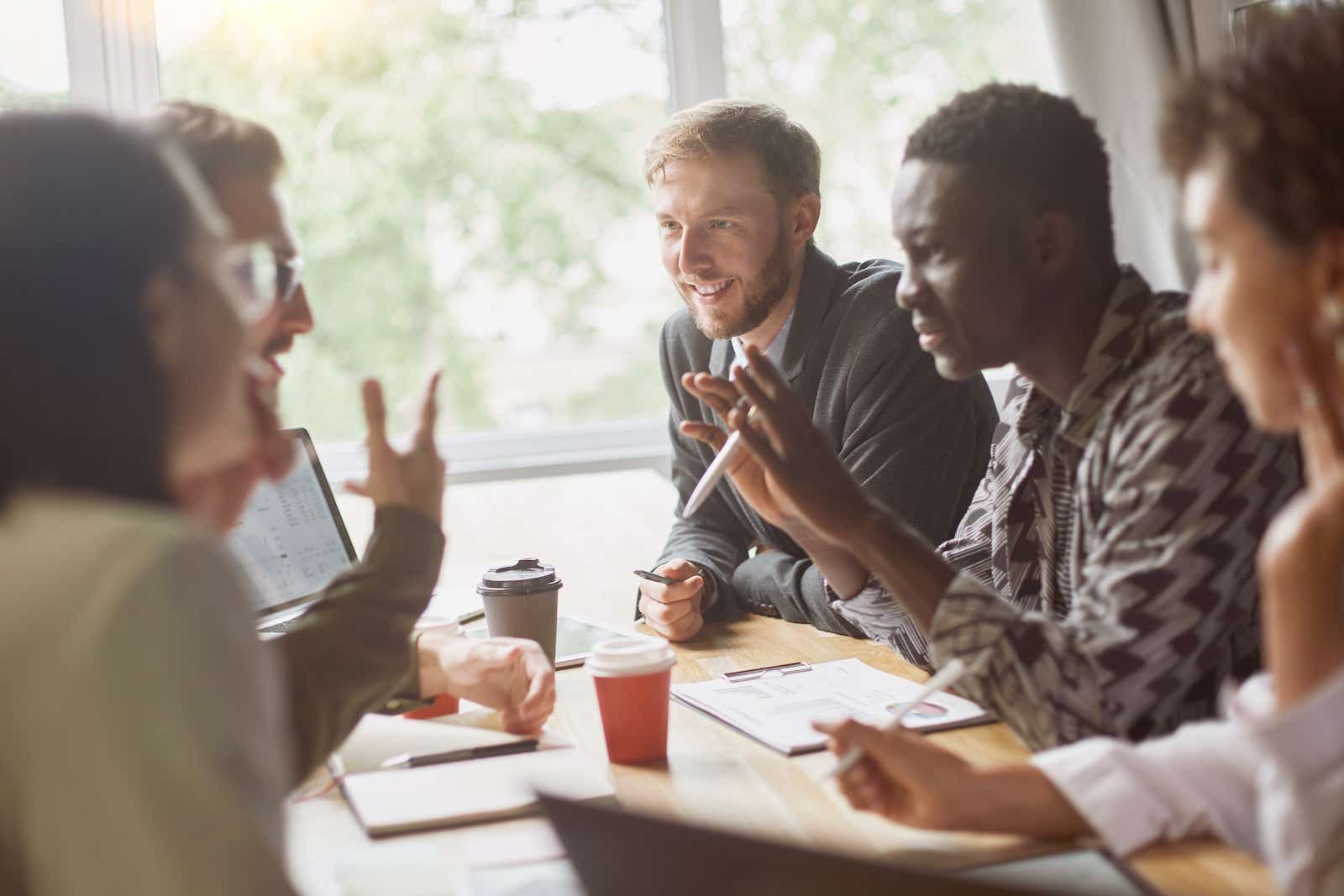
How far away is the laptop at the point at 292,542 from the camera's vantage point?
5.62 ft

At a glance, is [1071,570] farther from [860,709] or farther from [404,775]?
[404,775]

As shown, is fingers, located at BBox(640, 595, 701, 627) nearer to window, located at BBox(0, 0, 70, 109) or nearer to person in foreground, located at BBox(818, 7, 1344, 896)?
person in foreground, located at BBox(818, 7, 1344, 896)

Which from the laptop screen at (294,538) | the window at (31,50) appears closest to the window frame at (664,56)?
the window at (31,50)

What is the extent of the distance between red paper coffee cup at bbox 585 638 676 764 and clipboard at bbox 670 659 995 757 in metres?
0.11

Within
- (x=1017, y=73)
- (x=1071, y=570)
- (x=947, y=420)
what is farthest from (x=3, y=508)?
(x=1017, y=73)

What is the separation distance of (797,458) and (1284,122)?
58 cm

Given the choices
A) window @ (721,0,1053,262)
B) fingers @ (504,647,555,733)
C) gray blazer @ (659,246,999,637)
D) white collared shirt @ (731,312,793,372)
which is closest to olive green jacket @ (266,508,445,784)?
fingers @ (504,647,555,733)

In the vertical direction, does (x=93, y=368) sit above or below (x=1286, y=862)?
above

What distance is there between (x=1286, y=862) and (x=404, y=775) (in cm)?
78

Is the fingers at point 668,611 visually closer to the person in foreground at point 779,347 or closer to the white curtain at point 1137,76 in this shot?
the person in foreground at point 779,347

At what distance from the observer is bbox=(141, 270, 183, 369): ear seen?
2.18ft

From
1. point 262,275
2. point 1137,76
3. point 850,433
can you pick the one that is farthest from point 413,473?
point 1137,76

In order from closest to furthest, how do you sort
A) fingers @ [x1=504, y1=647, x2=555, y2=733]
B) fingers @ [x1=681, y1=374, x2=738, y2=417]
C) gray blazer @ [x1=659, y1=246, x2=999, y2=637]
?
1. fingers @ [x1=504, y1=647, x2=555, y2=733]
2. fingers @ [x1=681, y1=374, x2=738, y2=417]
3. gray blazer @ [x1=659, y1=246, x2=999, y2=637]

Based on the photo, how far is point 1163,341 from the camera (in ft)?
4.13
